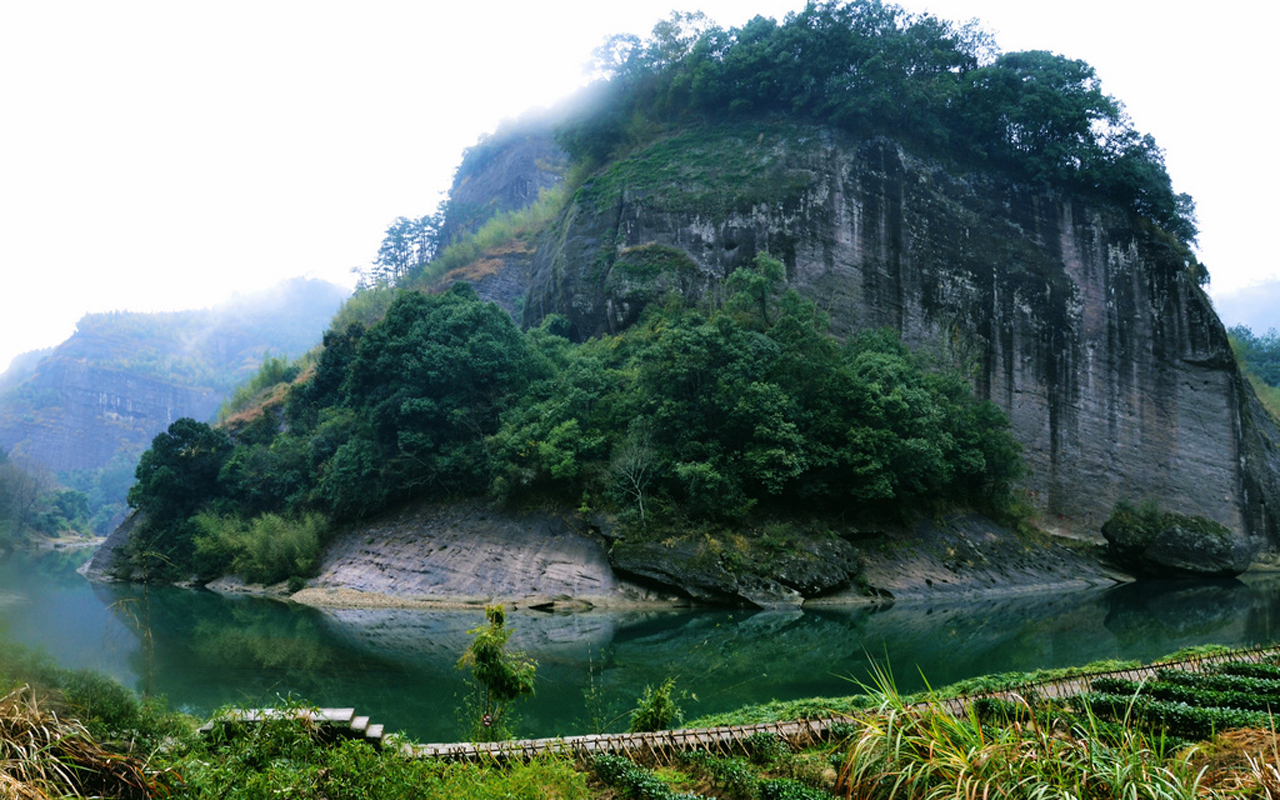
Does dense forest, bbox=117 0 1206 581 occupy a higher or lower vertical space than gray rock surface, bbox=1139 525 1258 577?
higher

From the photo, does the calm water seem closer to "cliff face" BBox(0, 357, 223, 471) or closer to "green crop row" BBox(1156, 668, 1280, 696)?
"green crop row" BBox(1156, 668, 1280, 696)

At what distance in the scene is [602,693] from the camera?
1084 centimetres

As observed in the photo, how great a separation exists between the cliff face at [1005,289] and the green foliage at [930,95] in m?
1.32

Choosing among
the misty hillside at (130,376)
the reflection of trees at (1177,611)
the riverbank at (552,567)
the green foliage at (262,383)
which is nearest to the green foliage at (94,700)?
the riverbank at (552,567)

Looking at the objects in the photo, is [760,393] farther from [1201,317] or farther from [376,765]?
[1201,317]

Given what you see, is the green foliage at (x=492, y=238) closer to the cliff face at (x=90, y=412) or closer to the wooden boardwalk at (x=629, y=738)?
the wooden boardwalk at (x=629, y=738)

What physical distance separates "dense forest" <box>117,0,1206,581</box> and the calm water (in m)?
3.67

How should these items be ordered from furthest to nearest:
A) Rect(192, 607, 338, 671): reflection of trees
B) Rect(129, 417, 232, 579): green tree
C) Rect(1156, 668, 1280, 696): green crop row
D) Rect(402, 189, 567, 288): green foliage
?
Rect(402, 189, 567, 288): green foliage < Rect(129, 417, 232, 579): green tree < Rect(192, 607, 338, 671): reflection of trees < Rect(1156, 668, 1280, 696): green crop row

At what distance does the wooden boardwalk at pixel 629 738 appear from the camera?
5.03m

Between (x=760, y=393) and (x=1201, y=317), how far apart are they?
24.6m

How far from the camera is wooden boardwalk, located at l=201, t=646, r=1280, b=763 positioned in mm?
5027

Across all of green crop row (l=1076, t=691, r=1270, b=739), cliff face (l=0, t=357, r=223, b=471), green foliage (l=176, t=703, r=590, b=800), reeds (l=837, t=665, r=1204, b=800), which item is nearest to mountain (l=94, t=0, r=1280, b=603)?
green crop row (l=1076, t=691, r=1270, b=739)

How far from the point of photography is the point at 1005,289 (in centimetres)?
3322

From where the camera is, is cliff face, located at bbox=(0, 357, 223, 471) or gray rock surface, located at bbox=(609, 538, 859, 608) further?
cliff face, located at bbox=(0, 357, 223, 471)
